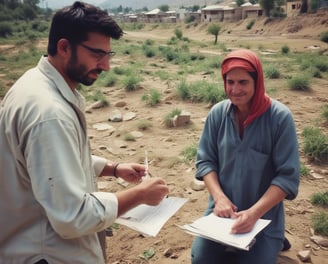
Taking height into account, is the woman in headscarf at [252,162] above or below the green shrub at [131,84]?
above

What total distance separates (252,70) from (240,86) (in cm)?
13

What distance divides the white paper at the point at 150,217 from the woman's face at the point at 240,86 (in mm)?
771

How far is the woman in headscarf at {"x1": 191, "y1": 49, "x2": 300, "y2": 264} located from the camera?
2.35 meters

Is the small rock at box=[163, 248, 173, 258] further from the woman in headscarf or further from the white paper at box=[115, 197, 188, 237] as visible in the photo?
the white paper at box=[115, 197, 188, 237]

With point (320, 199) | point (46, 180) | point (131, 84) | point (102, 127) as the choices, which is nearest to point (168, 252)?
point (320, 199)

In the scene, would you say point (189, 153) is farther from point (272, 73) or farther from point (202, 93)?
point (272, 73)

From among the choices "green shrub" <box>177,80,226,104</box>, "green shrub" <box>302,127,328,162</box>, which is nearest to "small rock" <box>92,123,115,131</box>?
"green shrub" <box>177,80,226,104</box>

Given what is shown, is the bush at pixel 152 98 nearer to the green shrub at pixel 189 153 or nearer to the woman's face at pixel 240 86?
the green shrub at pixel 189 153

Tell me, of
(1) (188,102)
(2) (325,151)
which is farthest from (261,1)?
(2) (325,151)

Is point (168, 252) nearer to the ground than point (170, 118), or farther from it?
nearer to the ground

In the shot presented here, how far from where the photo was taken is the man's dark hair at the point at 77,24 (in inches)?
65.5

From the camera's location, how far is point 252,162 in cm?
244

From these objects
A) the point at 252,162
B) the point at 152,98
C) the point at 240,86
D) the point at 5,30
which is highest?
the point at 5,30

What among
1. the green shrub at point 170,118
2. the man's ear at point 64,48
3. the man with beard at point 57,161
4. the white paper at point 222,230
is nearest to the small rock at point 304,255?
the white paper at point 222,230
